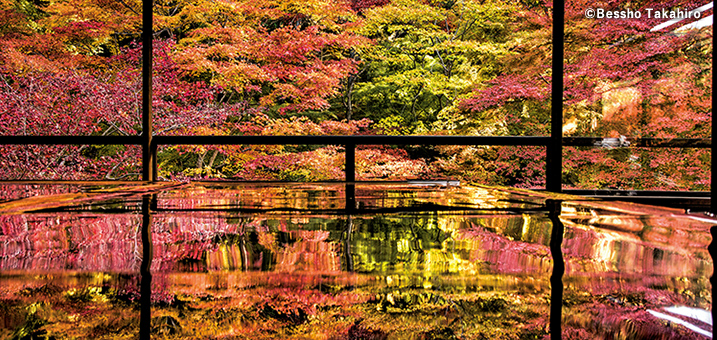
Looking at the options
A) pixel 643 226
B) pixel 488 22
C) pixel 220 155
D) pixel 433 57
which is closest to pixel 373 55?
pixel 433 57

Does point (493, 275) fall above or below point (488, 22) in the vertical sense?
below

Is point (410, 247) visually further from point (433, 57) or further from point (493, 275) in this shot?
point (433, 57)

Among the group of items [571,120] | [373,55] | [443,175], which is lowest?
[443,175]

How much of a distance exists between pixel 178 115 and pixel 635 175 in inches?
213

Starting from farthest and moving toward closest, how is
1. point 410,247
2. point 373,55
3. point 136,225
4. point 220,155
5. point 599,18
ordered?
point 373,55 < point 220,155 < point 599,18 < point 136,225 < point 410,247

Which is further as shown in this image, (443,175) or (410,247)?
(443,175)

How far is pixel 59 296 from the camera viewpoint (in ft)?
1.30

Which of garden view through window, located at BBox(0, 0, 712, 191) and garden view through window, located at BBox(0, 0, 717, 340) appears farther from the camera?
garden view through window, located at BBox(0, 0, 712, 191)

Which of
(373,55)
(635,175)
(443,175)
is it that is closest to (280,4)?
(373,55)

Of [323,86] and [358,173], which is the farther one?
[358,173]

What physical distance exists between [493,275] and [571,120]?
20.3 feet

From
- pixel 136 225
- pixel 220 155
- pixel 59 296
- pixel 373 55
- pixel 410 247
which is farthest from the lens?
pixel 373 55

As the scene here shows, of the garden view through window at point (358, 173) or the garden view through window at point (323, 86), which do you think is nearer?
the garden view through window at point (358, 173)

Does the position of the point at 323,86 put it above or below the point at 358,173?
above
